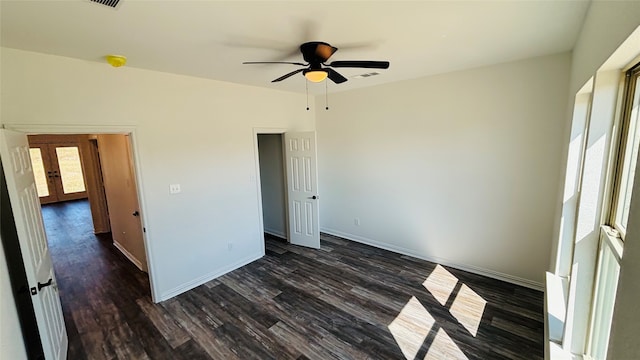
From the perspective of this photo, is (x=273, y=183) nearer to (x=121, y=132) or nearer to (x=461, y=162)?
(x=121, y=132)

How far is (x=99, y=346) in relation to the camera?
2.60m

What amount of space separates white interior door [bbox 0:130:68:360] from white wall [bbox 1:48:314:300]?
1.69 ft

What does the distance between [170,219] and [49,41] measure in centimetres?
203

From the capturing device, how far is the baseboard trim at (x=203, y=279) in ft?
11.0

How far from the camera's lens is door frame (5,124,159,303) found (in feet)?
7.77

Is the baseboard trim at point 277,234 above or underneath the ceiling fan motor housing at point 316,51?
underneath

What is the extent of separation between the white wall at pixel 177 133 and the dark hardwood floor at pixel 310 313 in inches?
20.0

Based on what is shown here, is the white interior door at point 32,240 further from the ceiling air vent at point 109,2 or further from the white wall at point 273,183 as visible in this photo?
the white wall at point 273,183

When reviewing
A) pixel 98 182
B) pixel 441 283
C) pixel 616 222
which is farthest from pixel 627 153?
pixel 98 182

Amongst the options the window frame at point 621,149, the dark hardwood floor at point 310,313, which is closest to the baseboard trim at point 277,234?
the dark hardwood floor at point 310,313

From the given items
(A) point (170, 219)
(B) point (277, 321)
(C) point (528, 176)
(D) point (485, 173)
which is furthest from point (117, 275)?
(C) point (528, 176)

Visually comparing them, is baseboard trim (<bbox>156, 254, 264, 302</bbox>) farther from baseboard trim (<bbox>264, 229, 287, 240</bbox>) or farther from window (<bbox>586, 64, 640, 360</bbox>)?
window (<bbox>586, 64, 640, 360</bbox>)

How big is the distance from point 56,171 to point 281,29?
10.6 m

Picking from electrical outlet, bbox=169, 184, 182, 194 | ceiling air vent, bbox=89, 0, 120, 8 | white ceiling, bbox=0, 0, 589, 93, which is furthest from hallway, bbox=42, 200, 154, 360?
ceiling air vent, bbox=89, 0, 120, 8
